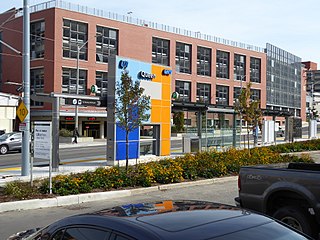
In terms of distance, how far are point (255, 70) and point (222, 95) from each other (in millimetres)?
12456

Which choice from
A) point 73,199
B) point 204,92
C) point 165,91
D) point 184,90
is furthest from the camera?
point 204,92

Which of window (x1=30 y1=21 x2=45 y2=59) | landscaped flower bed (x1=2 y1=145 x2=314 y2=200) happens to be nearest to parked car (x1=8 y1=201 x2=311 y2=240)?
landscaped flower bed (x1=2 y1=145 x2=314 y2=200)

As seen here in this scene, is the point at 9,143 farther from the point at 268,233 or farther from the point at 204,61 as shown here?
the point at 204,61

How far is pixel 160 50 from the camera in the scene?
62.8 meters

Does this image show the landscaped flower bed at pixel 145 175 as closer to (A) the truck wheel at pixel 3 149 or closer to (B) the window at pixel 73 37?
(A) the truck wheel at pixel 3 149

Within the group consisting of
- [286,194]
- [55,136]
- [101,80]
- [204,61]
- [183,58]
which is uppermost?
[204,61]

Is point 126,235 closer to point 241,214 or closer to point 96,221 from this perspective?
point 96,221

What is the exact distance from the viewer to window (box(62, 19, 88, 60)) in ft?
→ 169

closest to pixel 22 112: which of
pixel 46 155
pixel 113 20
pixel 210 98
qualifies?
pixel 46 155

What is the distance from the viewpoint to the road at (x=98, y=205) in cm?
844

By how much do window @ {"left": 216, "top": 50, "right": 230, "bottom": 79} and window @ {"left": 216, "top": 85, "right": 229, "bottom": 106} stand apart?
2.19 meters

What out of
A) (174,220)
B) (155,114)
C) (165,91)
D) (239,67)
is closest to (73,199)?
(174,220)

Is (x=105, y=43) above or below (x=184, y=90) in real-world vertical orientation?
above

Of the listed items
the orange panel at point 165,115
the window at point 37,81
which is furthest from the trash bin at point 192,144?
the window at point 37,81
